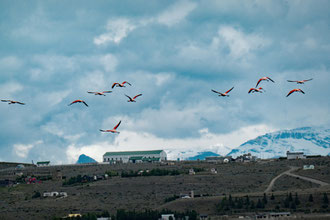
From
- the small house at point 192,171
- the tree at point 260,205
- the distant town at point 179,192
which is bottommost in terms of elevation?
the tree at point 260,205

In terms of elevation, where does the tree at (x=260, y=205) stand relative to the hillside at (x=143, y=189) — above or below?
below

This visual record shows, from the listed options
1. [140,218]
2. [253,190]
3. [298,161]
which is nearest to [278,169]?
[298,161]

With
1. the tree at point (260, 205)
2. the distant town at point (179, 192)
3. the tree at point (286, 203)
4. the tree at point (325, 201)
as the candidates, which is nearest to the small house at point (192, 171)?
the distant town at point (179, 192)

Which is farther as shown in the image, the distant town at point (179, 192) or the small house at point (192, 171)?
the small house at point (192, 171)

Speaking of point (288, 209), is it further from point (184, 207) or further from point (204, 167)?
point (204, 167)

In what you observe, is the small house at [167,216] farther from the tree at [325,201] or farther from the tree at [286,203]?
the tree at [325,201]

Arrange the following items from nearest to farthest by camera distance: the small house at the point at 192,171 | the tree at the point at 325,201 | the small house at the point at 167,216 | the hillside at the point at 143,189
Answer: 1. the small house at the point at 167,216
2. the tree at the point at 325,201
3. the hillside at the point at 143,189
4. the small house at the point at 192,171

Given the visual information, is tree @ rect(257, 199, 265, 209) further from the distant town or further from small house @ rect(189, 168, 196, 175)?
small house @ rect(189, 168, 196, 175)

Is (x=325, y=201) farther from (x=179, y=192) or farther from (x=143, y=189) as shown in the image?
(x=143, y=189)

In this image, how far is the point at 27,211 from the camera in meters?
112

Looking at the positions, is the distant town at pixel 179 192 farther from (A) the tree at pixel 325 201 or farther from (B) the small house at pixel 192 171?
(B) the small house at pixel 192 171

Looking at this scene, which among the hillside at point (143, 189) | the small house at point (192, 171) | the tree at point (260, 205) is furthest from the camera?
the small house at point (192, 171)

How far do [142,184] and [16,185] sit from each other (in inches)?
1548

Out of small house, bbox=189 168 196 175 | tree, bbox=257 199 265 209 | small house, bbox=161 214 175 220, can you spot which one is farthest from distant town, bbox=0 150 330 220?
small house, bbox=189 168 196 175
